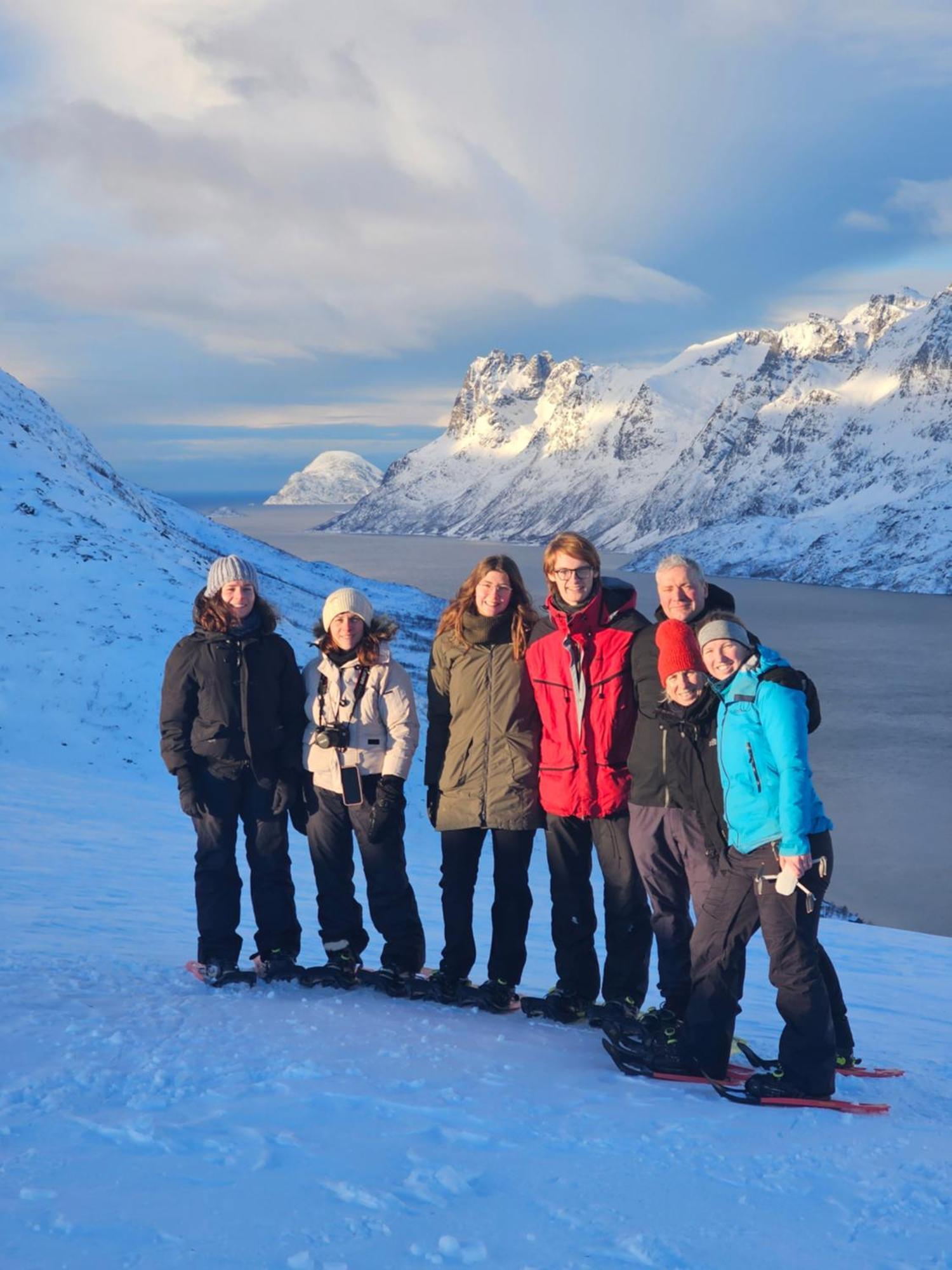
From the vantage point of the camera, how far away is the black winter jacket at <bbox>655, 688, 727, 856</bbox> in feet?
16.4

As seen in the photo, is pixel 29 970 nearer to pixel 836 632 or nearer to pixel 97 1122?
pixel 97 1122

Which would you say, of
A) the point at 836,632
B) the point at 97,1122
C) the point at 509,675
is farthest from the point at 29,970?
the point at 836,632

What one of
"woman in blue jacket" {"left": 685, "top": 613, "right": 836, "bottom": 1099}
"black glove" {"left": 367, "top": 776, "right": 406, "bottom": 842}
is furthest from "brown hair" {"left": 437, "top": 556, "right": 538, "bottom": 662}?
"woman in blue jacket" {"left": 685, "top": 613, "right": 836, "bottom": 1099}

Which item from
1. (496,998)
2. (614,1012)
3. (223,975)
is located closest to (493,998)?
(496,998)

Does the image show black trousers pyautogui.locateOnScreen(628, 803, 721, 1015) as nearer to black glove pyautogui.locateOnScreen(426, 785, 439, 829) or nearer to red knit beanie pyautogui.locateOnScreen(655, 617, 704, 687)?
red knit beanie pyautogui.locateOnScreen(655, 617, 704, 687)

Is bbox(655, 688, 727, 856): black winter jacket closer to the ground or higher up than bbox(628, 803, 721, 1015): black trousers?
higher up

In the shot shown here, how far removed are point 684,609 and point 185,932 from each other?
5042mm

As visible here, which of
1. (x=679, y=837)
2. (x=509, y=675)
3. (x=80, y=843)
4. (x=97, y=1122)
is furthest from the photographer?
(x=80, y=843)

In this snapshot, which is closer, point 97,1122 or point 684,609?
point 97,1122

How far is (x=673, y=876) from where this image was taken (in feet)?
17.4

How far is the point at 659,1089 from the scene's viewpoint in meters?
4.82

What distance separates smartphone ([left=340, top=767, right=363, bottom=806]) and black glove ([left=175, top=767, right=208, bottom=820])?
0.85 meters

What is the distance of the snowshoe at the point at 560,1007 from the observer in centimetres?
568

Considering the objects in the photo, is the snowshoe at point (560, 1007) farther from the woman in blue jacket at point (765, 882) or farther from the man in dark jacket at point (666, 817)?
the woman in blue jacket at point (765, 882)
